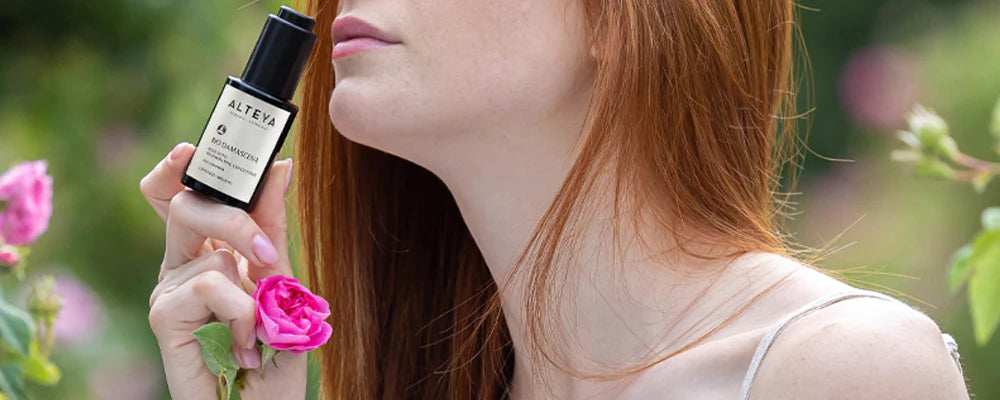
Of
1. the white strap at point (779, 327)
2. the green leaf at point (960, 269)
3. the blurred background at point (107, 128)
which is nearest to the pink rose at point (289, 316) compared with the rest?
the white strap at point (779, 327)

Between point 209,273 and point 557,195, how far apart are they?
0.93 feet

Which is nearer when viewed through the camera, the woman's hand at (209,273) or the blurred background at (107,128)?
the woman's hand at (209,273)

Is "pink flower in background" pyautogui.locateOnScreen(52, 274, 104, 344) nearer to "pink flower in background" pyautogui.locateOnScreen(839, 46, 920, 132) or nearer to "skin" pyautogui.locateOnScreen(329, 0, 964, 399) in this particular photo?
"skin" pyautogui.locateOnScreen(329, 0, 964, 399)

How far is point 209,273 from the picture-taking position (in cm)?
91

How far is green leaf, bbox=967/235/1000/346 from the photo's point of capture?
90 cm

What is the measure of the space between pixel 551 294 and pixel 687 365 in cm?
14

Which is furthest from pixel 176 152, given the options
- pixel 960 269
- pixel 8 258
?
pixel 960 269

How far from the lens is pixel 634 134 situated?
0.91 m

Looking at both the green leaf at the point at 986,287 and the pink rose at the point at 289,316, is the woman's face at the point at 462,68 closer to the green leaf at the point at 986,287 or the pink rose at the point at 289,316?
the pink rose at the point at 289,316

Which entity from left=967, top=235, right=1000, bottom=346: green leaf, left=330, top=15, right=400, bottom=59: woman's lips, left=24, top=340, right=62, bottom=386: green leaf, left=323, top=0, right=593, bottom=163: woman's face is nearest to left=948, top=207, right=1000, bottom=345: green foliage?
left=967, top=235, right=1000, bottom=346: green leaf

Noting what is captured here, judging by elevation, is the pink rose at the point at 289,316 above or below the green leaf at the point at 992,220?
below

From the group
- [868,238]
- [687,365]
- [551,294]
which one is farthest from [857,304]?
[868,238]

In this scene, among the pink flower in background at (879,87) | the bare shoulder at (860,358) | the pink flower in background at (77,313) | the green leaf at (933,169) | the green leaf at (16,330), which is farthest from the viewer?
the pink flower in background at (879,87)

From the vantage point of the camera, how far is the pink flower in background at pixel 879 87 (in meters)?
3.08
